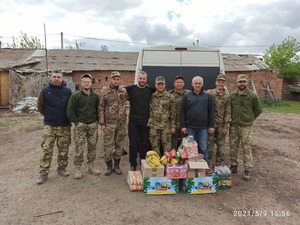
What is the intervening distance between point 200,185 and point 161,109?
1469mm

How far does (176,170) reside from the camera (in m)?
4.52

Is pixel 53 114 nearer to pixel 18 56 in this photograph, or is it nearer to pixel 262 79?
pixel 18 56

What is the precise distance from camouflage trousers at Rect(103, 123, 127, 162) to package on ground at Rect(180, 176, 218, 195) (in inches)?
56.0

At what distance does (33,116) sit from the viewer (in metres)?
13.3

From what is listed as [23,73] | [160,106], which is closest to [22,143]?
[160,106]

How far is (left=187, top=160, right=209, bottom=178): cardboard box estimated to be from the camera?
14.8ft

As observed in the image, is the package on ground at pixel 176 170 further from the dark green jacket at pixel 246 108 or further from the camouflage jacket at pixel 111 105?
the dark green jacket at pixel 246 108

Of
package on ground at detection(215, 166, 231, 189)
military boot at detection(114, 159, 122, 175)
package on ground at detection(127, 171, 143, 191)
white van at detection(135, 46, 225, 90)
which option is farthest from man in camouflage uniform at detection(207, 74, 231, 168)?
military boot at detection(114, 159, 122, 175)

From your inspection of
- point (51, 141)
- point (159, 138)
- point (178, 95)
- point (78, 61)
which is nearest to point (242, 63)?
point (78, 61)

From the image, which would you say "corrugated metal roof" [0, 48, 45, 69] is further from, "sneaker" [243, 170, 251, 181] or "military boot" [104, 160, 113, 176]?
"sneaker" [243, 170, 251, 181]

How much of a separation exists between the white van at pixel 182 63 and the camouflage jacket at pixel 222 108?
1.80 feet

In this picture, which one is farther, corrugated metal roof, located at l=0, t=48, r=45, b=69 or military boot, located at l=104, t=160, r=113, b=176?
corrugated metal roof, located at l=0, t=48, r=45, b=69

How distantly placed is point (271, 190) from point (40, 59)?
→ 18412 mm

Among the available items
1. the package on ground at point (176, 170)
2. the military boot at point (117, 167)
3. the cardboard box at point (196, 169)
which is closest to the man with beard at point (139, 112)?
the military boot at point (117, 167)
